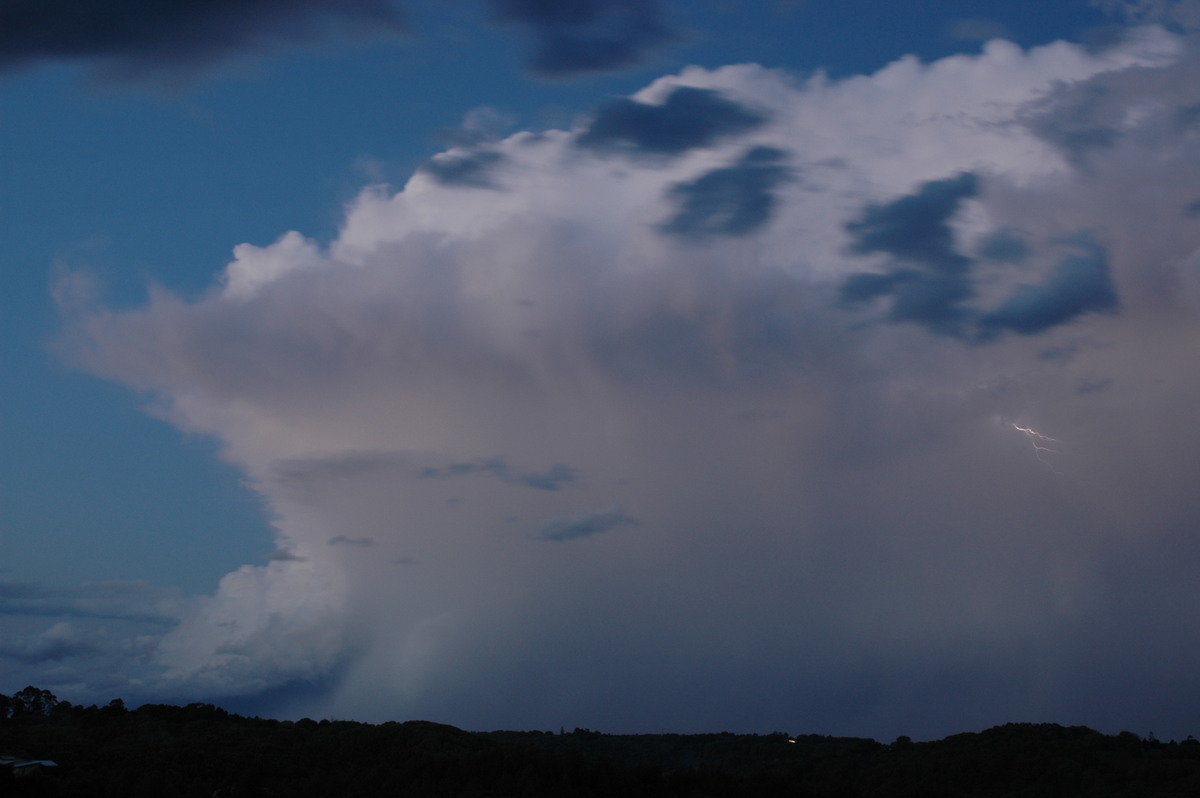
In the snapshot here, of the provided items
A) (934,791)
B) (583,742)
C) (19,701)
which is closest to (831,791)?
(934,791)

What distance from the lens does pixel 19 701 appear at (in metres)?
96.6

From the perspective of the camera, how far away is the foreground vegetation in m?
51.6

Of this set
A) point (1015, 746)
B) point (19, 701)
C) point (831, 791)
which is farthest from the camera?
point (19, 701)

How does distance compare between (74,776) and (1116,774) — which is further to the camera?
(1116,774)

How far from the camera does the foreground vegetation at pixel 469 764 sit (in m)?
51.6

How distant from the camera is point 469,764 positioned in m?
54.9

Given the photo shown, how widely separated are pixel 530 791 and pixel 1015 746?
3538 cm

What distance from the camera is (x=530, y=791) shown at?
49969 mm

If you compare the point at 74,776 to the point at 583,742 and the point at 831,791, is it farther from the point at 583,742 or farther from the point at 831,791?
the point at 583,742

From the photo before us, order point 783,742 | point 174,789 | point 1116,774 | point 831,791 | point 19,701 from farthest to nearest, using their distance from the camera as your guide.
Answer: point 783,742 → point 19,701 → point 1116,774 → point 831,791 → point 174,789

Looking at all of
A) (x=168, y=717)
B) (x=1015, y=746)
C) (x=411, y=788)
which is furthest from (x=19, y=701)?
(x=1015, y=746)

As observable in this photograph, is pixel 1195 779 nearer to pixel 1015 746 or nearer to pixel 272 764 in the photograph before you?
pixel 1015 746

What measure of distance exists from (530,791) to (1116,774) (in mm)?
35169

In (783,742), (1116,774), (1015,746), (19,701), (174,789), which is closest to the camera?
(174,789)
